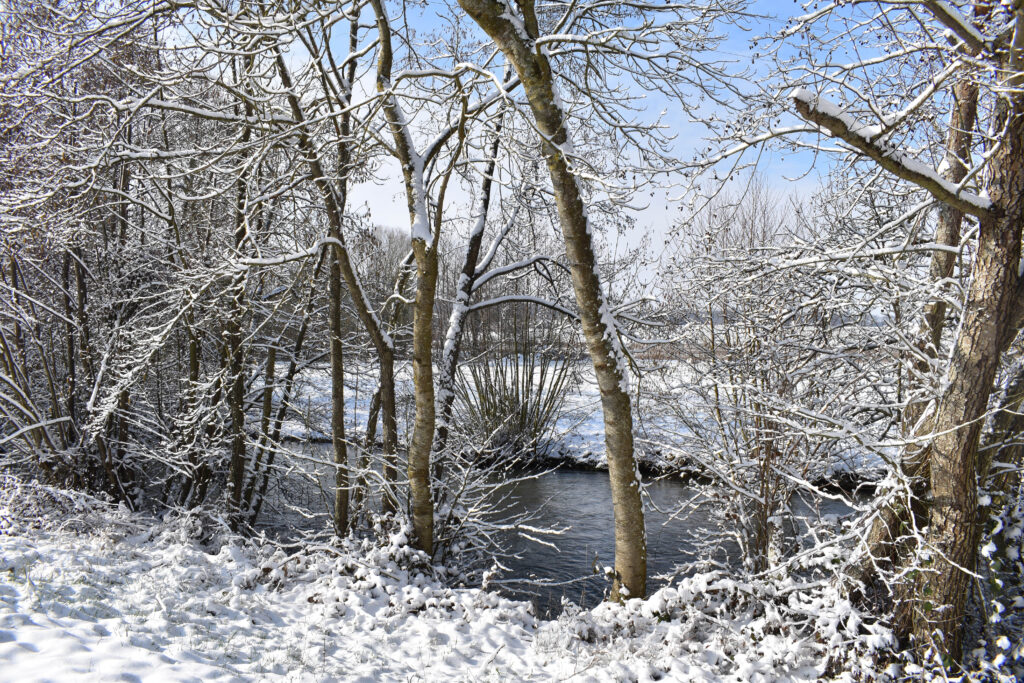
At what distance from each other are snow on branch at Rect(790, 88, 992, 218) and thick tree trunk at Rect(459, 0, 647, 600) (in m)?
2.02

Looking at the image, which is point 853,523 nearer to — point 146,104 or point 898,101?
point 898,101

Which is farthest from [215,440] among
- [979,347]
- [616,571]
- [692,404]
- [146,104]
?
[979,347]

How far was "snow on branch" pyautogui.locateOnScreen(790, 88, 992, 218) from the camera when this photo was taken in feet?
12.3

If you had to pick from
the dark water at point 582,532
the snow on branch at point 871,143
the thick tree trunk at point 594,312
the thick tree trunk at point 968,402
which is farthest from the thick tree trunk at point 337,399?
the thick tree trunk at point 968,402

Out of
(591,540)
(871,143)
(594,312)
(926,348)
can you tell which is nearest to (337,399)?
(594,312)

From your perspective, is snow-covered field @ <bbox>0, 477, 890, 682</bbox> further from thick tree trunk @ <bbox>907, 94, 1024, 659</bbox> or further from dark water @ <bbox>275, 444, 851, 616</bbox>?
dark water @ <bbox>275, 444, 851, 616</bbox>

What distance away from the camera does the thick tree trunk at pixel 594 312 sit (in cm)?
525

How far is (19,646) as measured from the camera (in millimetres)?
3488

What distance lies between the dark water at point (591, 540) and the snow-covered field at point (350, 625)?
135 centimetres

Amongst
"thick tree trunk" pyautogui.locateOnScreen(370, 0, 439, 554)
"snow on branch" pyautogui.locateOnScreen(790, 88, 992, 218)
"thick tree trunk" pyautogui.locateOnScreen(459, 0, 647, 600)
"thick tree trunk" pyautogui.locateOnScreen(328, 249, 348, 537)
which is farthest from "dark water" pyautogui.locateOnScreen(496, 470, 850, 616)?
"snow on branch" pyautogui.locateOnScreen(790, 88, 992, 218)

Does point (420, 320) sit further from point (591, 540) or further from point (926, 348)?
point (591, 540)

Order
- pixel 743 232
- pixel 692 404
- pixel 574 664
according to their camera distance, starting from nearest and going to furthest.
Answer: pixel 574 664
pixel 692 404
pixel 743 232

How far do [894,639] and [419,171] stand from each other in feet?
19.2

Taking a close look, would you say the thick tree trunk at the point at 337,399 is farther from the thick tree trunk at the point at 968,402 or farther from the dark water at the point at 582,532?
the thick tree trunk at the point at 968,402
